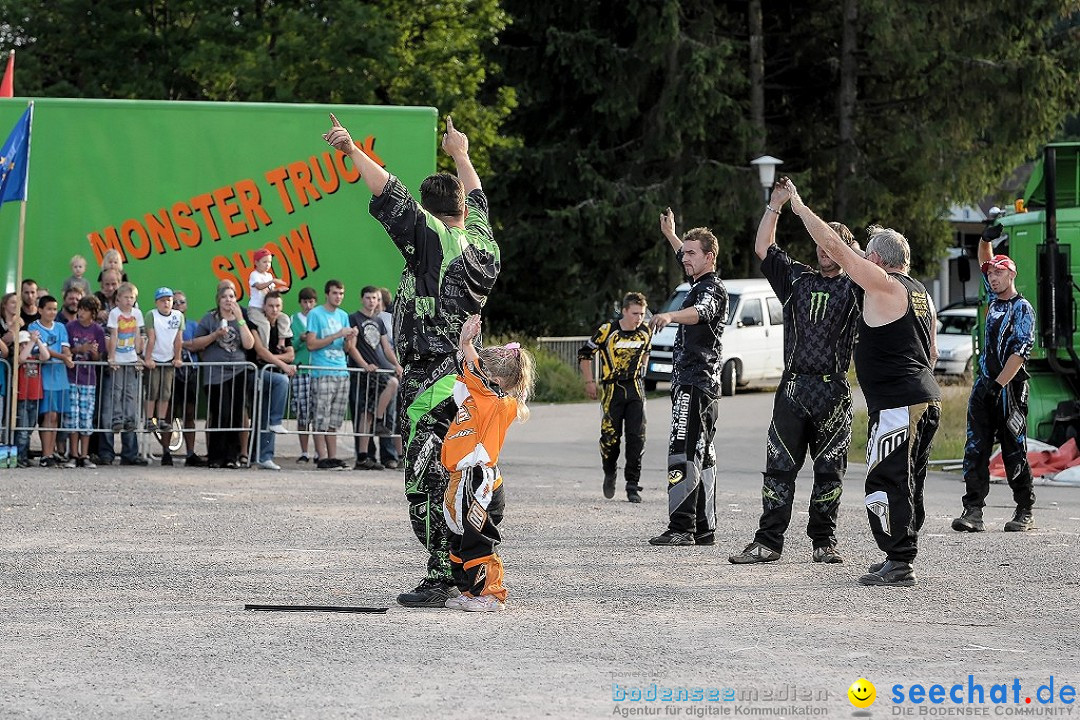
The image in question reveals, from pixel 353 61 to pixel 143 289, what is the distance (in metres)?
17.9

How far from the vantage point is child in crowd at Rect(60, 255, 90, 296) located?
15.6 metres

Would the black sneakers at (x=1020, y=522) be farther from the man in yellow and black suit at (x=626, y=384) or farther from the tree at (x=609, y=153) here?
the tree at (x=609, y=153)

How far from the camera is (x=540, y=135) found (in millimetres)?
38469

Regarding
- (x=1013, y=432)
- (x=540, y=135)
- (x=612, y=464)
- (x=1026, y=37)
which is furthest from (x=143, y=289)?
(x=1026, y=37)

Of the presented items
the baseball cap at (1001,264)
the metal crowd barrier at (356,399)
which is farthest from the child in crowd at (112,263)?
the baseball cap at (1001,264)

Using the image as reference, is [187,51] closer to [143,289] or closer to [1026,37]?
[1026,37]

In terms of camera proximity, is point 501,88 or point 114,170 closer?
point 114,170

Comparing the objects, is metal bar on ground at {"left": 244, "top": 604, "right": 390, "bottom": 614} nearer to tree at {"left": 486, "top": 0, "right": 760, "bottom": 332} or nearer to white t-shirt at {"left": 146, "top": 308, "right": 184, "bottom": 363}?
→ white t-shirt at {"left": 146, "top": 308, "right": 184, "bottom": 363}

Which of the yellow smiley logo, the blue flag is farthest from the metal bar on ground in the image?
the blue flag

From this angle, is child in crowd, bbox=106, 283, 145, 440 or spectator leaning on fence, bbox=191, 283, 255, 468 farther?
spectator leaning on fence, bbox=191, 283, 255, 468

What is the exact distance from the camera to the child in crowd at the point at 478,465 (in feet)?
24.6

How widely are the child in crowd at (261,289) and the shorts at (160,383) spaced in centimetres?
88

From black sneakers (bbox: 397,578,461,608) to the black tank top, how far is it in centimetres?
247

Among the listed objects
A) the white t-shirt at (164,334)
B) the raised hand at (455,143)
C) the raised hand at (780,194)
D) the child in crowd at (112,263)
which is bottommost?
the white t-shirt at (164,334)
